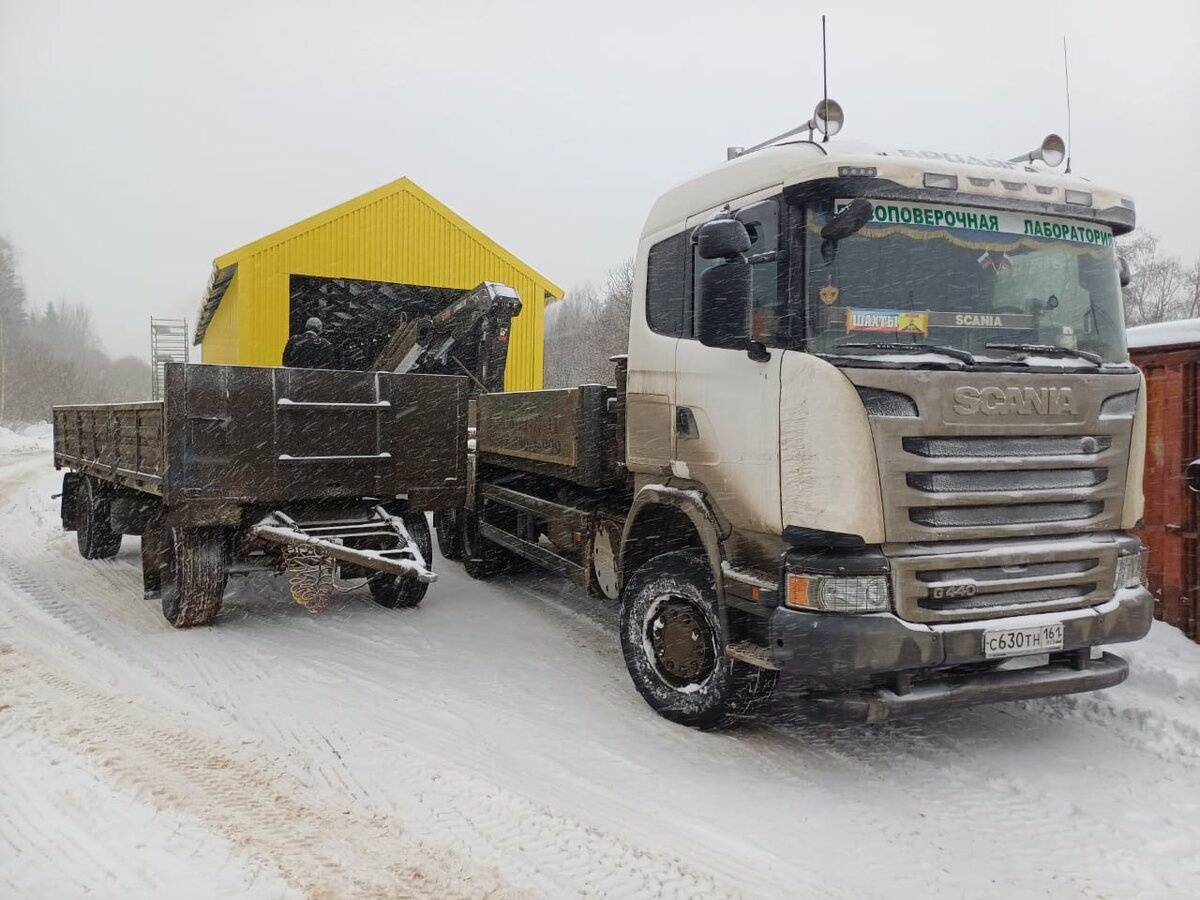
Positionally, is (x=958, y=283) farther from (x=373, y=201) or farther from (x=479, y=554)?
(x=373, y=201)

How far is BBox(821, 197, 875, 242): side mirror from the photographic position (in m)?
3.80

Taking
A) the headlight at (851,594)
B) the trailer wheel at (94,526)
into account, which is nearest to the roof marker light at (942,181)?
the headlight at (851,594)

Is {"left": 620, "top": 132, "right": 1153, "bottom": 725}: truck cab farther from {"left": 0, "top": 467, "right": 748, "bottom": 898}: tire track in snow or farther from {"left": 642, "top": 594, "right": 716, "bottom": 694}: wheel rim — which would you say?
{"left": 0, "top": 467, "right": 748, "bottom": 898}: tire track in snow

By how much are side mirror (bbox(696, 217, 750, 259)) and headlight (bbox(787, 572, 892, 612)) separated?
5.13ft

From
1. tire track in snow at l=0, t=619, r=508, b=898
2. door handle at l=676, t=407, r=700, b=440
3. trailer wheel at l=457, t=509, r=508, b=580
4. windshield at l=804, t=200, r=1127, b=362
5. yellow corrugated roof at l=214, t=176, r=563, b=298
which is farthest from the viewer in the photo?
yellow corrugated roof at l=214, t=176, r=563, b=298

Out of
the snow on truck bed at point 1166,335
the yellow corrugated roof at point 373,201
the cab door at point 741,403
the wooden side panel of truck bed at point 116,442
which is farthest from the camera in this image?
the yellow corrugated roof at point 373,201

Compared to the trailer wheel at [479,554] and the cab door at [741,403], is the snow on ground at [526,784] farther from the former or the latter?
the trailer wheel at [479,554]

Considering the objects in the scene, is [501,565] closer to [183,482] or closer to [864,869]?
[183,482]

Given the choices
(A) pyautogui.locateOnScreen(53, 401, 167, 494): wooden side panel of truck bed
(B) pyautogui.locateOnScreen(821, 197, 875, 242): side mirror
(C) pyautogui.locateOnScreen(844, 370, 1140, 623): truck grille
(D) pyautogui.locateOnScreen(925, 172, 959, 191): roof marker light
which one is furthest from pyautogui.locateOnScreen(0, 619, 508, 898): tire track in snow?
(D) pyautogui.locateOnScreen(925, 172, 959, 191): roof marker light

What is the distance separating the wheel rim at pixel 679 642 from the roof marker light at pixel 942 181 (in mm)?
2435

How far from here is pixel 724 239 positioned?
3914 mm

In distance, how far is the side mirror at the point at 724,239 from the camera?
3910 millimetres

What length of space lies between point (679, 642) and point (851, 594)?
4.04 ft

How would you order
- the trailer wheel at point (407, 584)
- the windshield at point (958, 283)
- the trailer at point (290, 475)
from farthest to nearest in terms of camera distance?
the trailer wheel at point (407, 584) → the trailer at point (290, 475) → the windshield at point (958, 283)
